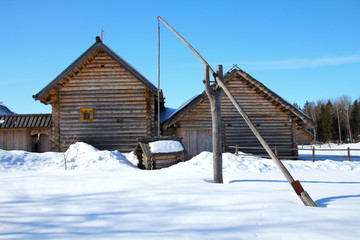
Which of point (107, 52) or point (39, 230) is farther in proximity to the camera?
point (107, 52)

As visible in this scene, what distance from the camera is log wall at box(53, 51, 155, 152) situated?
16.4 m

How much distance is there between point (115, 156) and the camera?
520 inches

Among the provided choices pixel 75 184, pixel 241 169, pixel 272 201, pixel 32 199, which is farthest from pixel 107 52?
pixel 272 201

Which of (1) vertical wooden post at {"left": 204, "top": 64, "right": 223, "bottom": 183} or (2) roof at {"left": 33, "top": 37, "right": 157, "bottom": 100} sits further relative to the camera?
(2) roof at {"left": 33, "top": 37, "right": 157, "bottom": 100}

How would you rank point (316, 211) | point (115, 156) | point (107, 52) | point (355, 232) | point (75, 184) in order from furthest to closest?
1. point (107, 52)
2. point (115, 156)
3. point (75, 184)
4. point (316, 211)
5. point (355, 232)

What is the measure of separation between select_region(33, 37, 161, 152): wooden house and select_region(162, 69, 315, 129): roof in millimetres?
1386

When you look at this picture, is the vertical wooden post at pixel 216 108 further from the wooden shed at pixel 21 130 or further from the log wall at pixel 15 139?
the log wall at pixel 15 139

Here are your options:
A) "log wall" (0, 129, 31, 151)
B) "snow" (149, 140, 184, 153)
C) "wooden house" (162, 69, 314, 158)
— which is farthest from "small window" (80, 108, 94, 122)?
"snow" (149, 140, 184, 153)

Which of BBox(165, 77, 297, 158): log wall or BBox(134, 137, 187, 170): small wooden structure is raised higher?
BBox(165, 77, 297, 158): log wall

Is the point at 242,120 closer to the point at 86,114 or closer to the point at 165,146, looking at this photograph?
the point at 165,146

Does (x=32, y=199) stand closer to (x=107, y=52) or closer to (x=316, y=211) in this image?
(x=316, y=211)

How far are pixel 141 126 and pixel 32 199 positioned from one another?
39.7ft

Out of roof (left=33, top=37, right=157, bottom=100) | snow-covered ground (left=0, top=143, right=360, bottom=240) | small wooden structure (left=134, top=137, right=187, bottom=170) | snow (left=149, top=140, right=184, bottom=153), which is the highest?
roof (left=33, top=37, right=157, bottom=100)

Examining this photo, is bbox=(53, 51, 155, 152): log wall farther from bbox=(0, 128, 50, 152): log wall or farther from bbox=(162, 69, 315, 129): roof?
bbox=(0, 128, 50, 152): log wall
